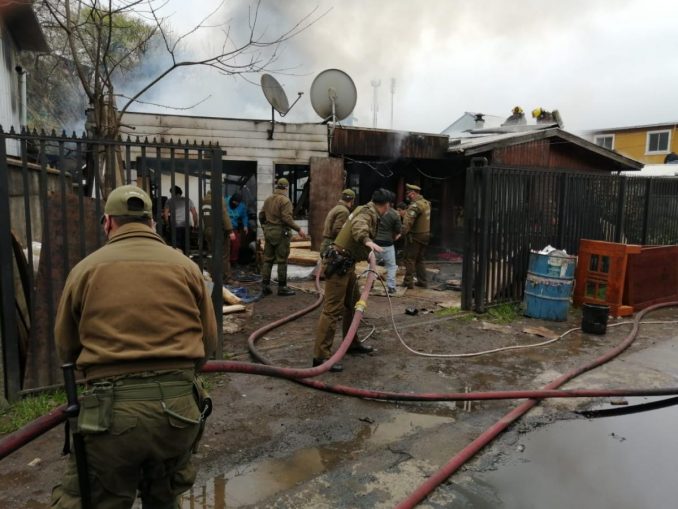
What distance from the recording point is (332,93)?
12148mm

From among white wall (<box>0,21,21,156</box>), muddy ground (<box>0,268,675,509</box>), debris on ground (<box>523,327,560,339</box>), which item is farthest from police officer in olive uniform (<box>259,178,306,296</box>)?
white wall (<box>0,21,21,156</box>)

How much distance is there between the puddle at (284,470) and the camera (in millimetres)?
3133

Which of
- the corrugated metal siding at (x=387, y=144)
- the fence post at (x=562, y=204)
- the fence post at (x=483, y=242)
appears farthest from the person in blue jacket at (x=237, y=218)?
the fence post at (x=562, y=204)

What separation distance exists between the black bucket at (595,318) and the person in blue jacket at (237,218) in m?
7.24

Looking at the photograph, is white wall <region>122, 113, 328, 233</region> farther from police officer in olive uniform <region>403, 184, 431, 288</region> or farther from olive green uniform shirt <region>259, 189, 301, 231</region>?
police officer in olive uniform <region>403, 184, 431, 288</region>

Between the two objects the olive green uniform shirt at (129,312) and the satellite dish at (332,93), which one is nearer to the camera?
the olive green uniform shirt at (129,312)

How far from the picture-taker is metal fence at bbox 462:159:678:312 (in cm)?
768

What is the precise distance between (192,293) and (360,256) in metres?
3.24

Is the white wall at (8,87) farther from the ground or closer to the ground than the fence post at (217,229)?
farther from the ground

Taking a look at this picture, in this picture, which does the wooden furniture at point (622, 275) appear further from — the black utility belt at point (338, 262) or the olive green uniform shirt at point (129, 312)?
the olive green uniform shirt at point (129, 312)

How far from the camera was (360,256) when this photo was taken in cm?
545

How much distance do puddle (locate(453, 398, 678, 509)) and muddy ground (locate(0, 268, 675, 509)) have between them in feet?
0.52

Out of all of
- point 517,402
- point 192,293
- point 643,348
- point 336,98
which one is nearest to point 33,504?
point 192,293

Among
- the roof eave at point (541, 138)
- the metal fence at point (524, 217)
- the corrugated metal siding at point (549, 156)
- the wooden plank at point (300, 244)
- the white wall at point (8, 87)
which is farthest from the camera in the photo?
the corrugated metal siding at point (549, 156)
